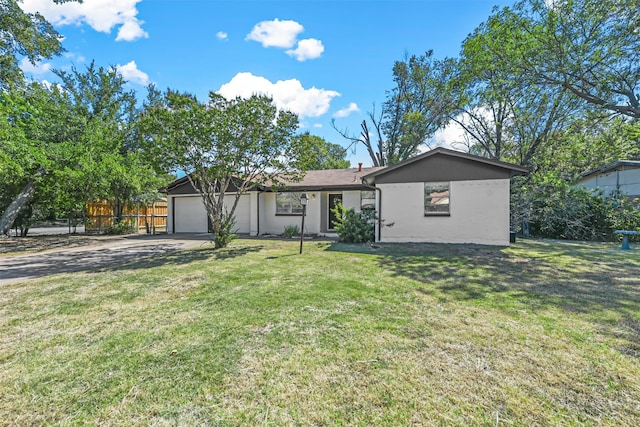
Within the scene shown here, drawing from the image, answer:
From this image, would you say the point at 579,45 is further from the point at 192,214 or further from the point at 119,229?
the point at 119,229

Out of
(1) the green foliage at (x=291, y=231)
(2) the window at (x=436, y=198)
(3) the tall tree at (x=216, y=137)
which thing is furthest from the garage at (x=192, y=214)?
(2) the window at (x=436, y=198)

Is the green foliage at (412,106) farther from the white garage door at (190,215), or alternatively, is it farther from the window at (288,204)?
the white garage door at (190,215)

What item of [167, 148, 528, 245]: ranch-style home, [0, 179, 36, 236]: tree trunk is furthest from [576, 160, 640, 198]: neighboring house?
[0, 179, 36, 236]: tree trunk

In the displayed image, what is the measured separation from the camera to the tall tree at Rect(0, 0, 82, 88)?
1057cm

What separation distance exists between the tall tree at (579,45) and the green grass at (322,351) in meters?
6.99

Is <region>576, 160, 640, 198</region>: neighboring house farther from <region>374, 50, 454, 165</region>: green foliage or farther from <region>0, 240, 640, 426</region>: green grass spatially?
<region>0, 240, 640, 426</region>: green grass

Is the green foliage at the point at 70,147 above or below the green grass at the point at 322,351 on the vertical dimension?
above

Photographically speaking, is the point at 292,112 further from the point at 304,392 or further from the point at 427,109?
the point at 427,109

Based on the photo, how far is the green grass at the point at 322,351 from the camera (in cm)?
201

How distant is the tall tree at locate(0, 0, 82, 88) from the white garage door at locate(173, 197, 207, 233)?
805 centimetres

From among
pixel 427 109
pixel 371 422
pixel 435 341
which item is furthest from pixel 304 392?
pixel 427 109

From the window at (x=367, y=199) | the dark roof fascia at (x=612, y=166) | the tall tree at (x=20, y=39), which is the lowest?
the window at (x=367, y=199)

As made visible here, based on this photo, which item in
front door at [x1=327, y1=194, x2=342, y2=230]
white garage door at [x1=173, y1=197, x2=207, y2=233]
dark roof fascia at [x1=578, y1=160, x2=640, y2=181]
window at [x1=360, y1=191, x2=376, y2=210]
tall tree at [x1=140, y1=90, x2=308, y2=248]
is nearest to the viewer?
tall tree at [x1=140, y1=90, x2=308, y2=248]

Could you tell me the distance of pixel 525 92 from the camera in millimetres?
10664
